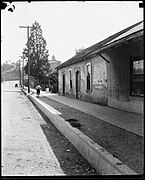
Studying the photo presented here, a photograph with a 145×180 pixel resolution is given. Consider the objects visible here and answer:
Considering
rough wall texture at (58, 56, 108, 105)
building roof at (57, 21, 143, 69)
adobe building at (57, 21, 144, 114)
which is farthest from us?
rough wall texture at (58, 56, 108, 105)

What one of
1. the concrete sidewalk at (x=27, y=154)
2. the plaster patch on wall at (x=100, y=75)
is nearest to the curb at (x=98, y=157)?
the concrete sidewalk at (x=27, y=154)

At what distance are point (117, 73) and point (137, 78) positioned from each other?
6.53 ft

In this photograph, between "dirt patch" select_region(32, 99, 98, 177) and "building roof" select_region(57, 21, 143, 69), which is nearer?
"dirt patch" select_region(32, 99, 98, 177)

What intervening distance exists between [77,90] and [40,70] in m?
10.9

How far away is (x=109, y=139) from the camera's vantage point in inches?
231

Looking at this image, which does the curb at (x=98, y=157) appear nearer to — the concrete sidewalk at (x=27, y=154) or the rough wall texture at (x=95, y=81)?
the concrete sidewalk at (x=27, y=154)

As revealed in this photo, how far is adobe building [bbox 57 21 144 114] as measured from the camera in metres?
9.32

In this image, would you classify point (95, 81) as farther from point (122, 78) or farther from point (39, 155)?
point (39, 155)

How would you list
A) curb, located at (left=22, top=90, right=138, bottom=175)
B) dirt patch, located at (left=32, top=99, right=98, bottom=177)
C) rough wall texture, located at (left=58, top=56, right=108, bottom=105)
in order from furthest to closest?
rough wall texture, located at (left=58, top=56, right=108, bottom=105)
dirt patch, located at (left=32, top=99, right=98, bottom=177)
curb, located at (left=22, top=90, right=138, bottom=175)

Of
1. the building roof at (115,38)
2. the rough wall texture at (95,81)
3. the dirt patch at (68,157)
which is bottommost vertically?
the dirt patch at (68,157)

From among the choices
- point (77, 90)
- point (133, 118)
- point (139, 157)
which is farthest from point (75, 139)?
point (77, 90)

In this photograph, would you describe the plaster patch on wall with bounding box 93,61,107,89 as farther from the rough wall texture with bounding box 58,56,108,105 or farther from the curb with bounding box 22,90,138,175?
the curb with bounding box 22,90,138,175

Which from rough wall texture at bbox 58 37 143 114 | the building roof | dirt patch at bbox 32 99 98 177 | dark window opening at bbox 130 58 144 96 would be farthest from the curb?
dark window opening at bbox 130 58 144 96

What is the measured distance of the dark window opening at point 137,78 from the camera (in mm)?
9398
